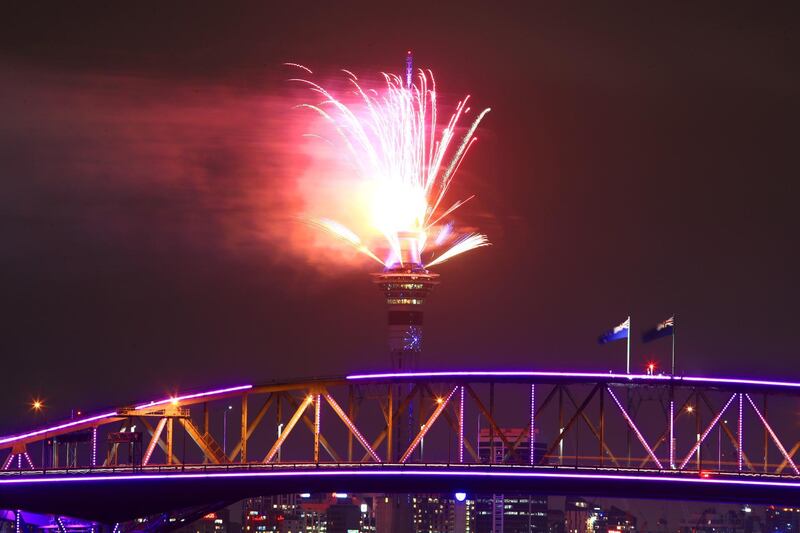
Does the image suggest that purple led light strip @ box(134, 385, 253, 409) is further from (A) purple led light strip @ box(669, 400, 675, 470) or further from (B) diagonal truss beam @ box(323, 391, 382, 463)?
(A) purple led light strip @ box(669, 400, 675, 470)

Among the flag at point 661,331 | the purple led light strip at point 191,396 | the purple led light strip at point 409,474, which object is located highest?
the flag at point 661,331

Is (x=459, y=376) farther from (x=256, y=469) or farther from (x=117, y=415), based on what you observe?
(x=117, y=415)

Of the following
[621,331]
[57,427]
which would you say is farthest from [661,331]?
[57,427]

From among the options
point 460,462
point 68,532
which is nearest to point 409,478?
point 460,462

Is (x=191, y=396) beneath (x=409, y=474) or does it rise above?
above

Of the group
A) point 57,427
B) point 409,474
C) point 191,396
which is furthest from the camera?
point 191,396

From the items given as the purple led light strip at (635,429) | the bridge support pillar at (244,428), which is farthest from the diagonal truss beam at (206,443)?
the purple led light strip at (635,429)

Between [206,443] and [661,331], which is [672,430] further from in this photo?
[206,443]

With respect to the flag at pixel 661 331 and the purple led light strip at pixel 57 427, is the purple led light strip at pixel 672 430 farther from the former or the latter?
the purple led light strip at pixel 57 427
